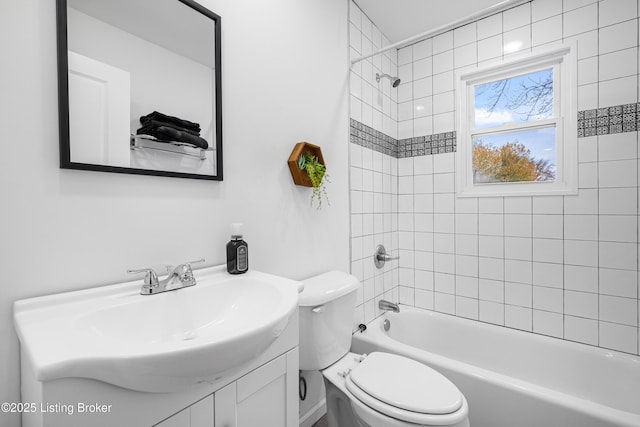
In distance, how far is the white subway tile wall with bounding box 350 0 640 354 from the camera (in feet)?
5.46

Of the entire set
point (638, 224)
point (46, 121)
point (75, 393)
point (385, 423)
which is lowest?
point (385, 423)

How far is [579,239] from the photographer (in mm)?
1776

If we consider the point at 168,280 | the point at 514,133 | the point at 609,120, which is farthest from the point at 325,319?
the point at 609,120

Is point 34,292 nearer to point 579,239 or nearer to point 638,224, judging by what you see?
point 579,239

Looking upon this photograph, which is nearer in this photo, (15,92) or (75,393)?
(75,393)

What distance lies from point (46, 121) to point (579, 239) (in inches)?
99.6

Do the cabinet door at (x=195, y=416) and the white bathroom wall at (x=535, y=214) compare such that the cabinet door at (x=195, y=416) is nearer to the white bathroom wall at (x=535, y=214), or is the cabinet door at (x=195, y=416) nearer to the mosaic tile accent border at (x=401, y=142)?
the mosaic tile accent border at (x=401, y=142)

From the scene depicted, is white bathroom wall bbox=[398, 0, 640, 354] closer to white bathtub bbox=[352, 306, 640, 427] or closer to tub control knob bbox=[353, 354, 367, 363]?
white bathtub bbox=[352, 306, 640, 427]

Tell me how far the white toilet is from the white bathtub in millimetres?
310

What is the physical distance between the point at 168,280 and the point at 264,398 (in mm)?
452

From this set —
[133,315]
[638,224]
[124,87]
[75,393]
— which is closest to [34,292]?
[133,315]

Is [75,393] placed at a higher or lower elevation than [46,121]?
lower

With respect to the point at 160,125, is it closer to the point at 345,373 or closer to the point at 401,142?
the point at 345,373

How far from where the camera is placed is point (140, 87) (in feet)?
3.12
